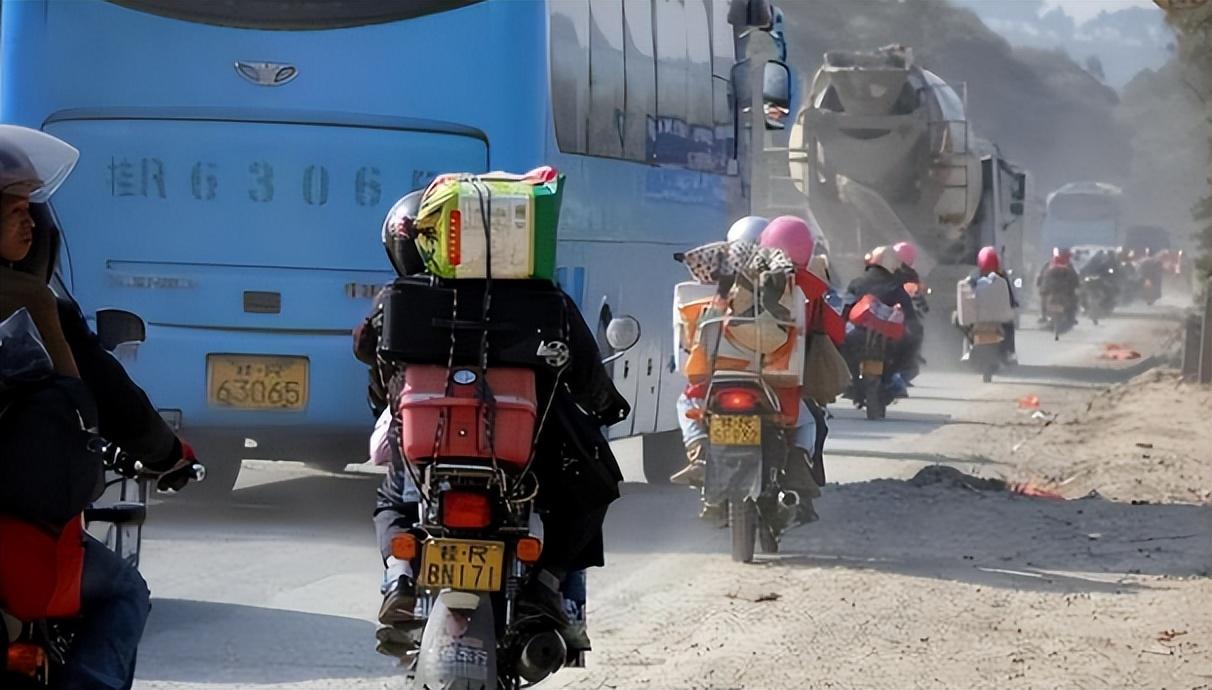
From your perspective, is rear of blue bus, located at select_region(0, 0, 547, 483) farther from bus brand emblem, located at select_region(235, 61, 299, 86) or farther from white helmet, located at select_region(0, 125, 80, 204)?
white helmet, located at select_region(0, 125, 80, 204)

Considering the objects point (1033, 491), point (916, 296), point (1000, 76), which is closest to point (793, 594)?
point (1033, 491)

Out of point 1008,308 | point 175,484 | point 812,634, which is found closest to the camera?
point 175,484

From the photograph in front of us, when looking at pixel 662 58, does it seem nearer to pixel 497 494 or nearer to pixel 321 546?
pixel 321 546

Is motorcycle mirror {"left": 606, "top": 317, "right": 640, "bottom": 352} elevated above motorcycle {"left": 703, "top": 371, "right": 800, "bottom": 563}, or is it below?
above

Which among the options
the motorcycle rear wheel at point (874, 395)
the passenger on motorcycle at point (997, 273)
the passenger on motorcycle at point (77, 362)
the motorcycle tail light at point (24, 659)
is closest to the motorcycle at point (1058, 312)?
the passenger on motorcycle at point (997, 273)

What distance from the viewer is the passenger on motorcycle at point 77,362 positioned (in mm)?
4609

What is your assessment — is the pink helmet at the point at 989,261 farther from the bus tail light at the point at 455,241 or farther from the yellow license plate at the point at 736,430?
the bus tail light at the point at 455,241

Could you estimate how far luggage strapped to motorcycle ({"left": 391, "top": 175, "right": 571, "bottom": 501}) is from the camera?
5832 mm

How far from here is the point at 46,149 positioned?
188 inches

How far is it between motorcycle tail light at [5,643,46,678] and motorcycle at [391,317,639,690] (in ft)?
4.71

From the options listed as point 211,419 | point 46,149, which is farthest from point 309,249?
point 46,149

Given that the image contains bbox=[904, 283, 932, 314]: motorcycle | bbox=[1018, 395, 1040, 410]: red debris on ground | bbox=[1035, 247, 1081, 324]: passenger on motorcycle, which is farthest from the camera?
bbox=[1035, 247, 1081, 324]: passenger on motorcycle

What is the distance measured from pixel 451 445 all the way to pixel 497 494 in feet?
0.61

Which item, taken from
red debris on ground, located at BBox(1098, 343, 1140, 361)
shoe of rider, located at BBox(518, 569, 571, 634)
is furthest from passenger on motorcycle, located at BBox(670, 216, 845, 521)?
red debris on ground, located at BBox(1098, 343, 1140, 361)
